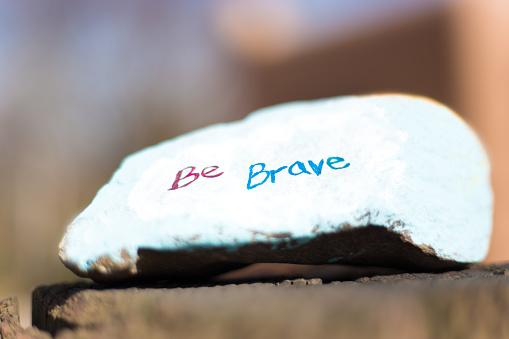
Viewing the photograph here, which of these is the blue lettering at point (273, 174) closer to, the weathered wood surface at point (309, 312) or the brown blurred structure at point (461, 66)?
the weathered wood surface at point (309, 312)

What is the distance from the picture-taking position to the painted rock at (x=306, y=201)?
65 cm

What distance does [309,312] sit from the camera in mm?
448

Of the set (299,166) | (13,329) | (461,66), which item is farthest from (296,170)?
(461,66)

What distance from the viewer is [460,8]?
240 centimetres

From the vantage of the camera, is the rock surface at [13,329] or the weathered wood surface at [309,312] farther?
the rock surface at [13,329]

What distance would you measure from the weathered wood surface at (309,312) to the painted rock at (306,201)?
0.11 meters

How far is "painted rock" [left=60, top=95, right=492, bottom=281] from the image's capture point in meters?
0.65

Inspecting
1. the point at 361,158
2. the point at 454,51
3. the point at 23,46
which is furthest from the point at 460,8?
the point at 23,46

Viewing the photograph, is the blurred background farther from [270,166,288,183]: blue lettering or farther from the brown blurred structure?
[270,166,288,183]: blue lettering

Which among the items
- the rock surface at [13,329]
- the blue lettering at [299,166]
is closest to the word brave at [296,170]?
the blue lettering at [299,166]

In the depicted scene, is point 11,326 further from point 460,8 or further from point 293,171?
point 460,8

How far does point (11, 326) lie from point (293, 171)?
418mm

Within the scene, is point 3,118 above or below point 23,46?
below

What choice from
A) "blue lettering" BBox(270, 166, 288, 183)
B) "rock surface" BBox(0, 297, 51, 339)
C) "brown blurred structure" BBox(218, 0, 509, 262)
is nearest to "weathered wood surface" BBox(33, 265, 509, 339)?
"rock surface" BBox(0, 297, 51, 339)
